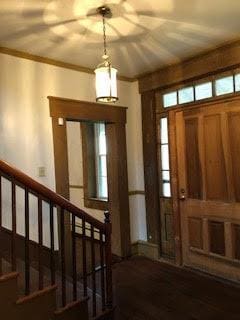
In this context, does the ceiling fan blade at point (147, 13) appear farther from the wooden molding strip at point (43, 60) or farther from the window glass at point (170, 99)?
the window glass at point (170, 99)

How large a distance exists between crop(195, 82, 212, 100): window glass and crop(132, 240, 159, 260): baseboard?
6.75ft

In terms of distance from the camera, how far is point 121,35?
119 inches

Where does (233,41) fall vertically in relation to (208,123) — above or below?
above

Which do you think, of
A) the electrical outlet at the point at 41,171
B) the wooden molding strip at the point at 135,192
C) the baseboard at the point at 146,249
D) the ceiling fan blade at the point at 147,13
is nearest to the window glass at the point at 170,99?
the wooden molding strip at the point at 135,192

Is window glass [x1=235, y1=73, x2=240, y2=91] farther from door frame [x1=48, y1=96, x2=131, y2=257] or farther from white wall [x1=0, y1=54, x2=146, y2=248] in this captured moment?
white wall [x1=0, y1=54, x2=146, y2=248]

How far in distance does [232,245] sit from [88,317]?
1.80 metres

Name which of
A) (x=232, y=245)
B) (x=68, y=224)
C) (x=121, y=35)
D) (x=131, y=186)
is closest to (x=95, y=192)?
(x=131, y=186)

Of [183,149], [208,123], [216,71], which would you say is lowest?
[183,149]

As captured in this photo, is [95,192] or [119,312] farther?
[95,192]

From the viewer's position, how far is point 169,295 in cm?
322

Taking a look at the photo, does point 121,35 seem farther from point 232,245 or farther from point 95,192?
point 95,192

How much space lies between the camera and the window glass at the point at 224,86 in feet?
11.2

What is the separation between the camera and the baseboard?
14.1 feet

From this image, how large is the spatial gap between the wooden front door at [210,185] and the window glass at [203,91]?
0.12 metres
